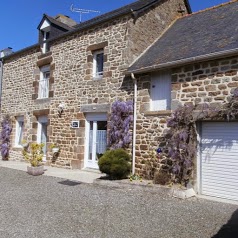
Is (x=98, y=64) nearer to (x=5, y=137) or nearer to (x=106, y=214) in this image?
(x=5, y=137)

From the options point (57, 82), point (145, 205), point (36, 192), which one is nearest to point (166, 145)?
point (145, 205)

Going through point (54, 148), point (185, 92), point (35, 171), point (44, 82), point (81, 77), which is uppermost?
point (44, 82)

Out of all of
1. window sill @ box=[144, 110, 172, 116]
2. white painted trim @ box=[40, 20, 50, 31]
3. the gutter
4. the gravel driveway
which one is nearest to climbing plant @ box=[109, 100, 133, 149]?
window sill @ box=[144, 110, 172, 116]

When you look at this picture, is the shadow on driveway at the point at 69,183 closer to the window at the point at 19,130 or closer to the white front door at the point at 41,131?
the white front door at the point at 41,131

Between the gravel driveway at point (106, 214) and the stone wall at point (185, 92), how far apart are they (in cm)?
171

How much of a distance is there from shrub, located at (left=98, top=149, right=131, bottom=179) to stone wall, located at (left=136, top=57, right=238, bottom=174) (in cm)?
57

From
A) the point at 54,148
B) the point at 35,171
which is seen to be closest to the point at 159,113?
the point at 35,171

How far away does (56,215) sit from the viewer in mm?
5359

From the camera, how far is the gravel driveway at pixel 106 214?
180 inches

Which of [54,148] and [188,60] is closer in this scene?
[188,60]

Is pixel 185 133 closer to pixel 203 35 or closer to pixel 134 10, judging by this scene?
pixel 203 35

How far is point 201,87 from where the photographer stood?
7.64 m

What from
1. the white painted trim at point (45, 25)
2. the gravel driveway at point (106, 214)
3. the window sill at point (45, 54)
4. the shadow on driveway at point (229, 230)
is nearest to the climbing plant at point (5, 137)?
the window sill at point (45, 54)

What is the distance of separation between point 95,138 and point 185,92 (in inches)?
169
